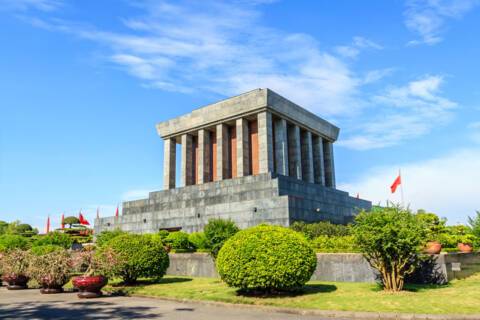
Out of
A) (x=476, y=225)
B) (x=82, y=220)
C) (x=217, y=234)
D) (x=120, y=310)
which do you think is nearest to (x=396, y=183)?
(x=476, y=225)

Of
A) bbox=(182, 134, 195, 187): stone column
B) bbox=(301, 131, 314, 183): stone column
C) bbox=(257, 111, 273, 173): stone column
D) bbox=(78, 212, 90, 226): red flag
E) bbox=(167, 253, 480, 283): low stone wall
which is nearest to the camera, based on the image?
bbox=(167, 253, 480, 283): low stone wall

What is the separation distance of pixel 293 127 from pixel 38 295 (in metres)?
29.5

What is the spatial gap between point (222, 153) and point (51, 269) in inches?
904

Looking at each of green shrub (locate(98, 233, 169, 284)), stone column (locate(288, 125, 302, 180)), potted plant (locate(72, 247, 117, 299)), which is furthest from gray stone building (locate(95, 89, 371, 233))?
potted plant (locate(72, 247, 117, 299))

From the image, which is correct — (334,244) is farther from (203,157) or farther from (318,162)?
(318,162)

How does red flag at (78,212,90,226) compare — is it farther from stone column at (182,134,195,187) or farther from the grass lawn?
the grass lawn

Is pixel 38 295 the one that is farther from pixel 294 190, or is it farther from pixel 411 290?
pixel 294 190

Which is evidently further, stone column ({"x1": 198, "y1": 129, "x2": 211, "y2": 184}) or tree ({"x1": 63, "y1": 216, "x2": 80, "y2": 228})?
tree ({"x1": 63, "y1": 216, "x2": 80, "y2": 228})

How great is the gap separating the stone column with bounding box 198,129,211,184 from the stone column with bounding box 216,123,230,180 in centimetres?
237

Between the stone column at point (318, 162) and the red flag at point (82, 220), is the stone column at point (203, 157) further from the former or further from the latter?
the red flag at point (82, 220)

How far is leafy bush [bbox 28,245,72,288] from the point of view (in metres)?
16.6

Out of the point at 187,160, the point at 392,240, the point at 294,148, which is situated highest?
the point at 294,148

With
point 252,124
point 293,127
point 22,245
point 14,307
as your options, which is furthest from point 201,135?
point 14,307

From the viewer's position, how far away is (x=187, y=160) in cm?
4194
